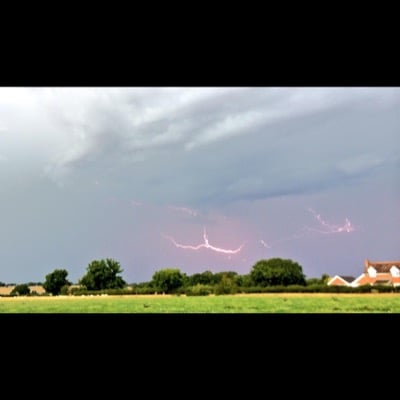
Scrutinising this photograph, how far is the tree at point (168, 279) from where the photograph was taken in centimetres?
2164

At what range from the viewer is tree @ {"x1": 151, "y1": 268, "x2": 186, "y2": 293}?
21.6m

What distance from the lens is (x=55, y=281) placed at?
18797mm

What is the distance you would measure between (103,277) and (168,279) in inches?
131

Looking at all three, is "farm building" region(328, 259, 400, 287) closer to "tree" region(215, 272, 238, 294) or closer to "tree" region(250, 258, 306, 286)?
"tree" region(250, 258, 306, 286)

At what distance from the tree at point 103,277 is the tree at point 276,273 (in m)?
7.10

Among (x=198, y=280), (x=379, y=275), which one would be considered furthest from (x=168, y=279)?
(x=379, y=275)

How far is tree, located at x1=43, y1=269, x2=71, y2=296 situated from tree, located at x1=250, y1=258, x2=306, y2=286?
30.9 feet

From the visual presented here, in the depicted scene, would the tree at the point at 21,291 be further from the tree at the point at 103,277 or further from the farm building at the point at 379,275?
the farm building at the point at 379,275

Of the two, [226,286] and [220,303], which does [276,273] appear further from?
[220,303]

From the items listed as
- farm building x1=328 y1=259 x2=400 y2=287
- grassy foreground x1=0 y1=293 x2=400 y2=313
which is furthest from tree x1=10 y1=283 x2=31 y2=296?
farm building x1=328 y1=259 x2=400 y2=287

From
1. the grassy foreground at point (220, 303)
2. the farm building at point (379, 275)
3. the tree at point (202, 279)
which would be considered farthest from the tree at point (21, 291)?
the farm building at point (379, 275)
